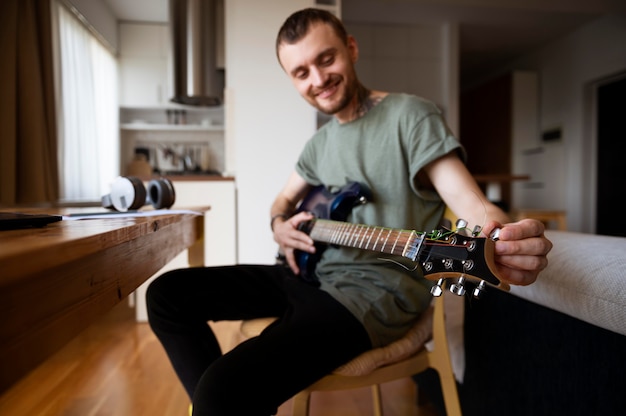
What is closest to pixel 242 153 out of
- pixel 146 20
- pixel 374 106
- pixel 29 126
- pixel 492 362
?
pixel 29 126

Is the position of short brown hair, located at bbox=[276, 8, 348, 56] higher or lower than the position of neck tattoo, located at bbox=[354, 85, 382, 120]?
higher

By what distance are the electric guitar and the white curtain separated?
2.64 m

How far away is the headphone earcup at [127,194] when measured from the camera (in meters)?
0.99

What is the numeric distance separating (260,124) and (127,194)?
1.69m

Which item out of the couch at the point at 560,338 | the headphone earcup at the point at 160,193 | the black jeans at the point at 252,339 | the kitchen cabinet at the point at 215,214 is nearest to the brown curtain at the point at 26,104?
the kitchen cabinet at the point at 215,214

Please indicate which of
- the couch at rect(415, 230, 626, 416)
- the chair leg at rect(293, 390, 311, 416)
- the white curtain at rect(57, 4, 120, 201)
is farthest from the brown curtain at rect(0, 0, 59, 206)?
the couch at rect(415, 230, 626, 416)

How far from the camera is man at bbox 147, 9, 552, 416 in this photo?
72cm

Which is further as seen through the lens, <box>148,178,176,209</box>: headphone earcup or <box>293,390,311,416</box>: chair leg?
<box>148,178,176,209</box>: headphone earcup

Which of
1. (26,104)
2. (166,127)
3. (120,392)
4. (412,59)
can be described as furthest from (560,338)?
(412,59)

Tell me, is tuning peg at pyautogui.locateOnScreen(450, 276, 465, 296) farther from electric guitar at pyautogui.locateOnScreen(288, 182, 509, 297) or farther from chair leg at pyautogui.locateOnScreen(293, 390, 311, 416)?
chair leg at pyautogui.locateOnScreen(293, 390, 311, 416)

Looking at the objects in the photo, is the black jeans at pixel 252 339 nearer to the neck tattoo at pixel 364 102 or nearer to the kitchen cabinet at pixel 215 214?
the neck tattoo at pixel 364 102

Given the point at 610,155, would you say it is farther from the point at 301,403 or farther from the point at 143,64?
the point at 301,403

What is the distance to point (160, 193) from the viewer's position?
109 centimetres

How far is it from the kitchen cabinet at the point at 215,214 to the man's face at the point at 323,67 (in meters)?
1.58
